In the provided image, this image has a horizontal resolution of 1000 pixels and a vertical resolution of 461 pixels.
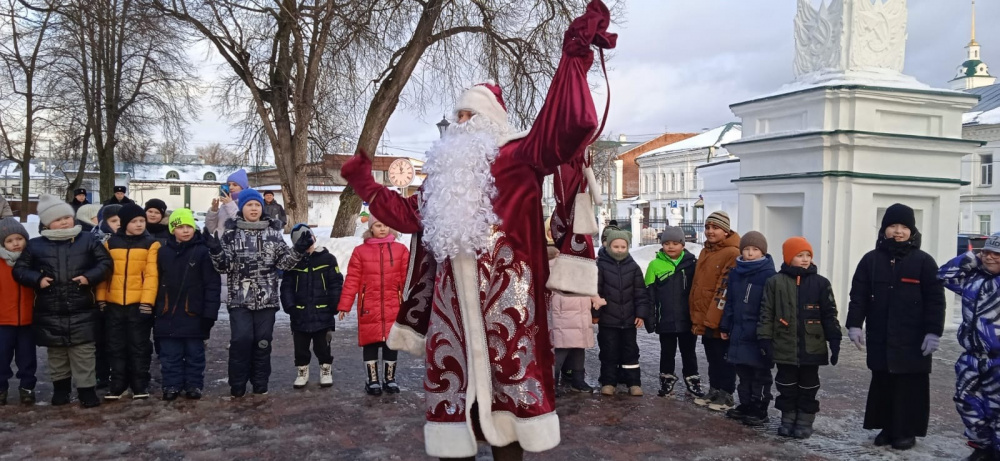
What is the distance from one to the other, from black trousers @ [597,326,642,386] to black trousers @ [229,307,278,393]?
8.83 feet

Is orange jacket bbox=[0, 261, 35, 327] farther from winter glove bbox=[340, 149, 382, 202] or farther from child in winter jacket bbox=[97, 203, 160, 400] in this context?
winter glove bbox=[340, 149, 382, 202]

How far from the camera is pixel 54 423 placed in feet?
16.9

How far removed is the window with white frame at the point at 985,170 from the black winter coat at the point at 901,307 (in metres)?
41.1

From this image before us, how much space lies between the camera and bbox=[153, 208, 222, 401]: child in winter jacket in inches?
228

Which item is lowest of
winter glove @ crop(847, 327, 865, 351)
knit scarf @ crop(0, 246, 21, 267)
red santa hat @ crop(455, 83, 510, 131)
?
winter glove @ crop(847, 327, 865, 351)

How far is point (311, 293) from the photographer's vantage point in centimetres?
616

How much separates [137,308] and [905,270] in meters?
5.47

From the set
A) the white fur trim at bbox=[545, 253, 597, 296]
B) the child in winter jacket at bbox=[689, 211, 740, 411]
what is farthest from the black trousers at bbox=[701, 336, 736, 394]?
the white fur trim at bbox=[545, 253, 597, 296]

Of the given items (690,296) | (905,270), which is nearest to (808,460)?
(905,270)

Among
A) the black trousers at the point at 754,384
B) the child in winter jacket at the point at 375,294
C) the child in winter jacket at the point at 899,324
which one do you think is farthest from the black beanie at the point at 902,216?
the child in winter jacket at the point at 375,294

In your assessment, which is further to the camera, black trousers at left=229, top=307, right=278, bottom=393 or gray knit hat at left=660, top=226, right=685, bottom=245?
gray knit hat at left=660, top=226, right=685, bottom=245

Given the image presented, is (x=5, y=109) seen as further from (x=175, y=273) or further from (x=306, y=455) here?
(x=306, y=455)

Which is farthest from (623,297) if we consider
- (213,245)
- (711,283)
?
(213,245)

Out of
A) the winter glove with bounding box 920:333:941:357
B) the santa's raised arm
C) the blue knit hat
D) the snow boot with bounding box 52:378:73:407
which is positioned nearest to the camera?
the santa's raised arm
